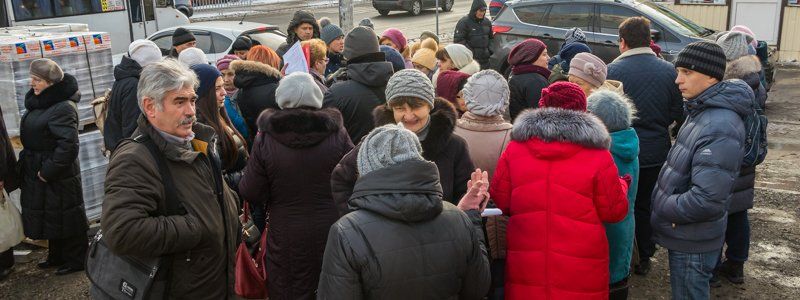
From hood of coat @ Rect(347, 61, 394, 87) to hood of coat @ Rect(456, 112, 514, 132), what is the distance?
106cm

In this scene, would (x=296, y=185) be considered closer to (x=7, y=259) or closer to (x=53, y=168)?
(x=53, y=168)

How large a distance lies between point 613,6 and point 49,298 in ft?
29.0

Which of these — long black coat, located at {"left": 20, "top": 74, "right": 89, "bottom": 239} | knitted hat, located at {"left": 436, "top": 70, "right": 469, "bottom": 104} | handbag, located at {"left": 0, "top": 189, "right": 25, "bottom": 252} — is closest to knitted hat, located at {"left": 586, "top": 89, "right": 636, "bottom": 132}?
knitted hat, located at {"left": 436, "top": 70, "right": 469, "bottom": 104}

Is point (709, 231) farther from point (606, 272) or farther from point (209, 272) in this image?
point (209, 272)

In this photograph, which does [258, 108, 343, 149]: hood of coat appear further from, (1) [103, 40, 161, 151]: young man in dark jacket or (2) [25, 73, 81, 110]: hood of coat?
(2) [25, 73, 81, 110]: hood of coat

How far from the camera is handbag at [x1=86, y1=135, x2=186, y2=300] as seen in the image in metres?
3.00

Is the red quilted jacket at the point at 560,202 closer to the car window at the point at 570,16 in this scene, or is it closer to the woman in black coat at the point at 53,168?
the woman in black coat at the point at 53,168

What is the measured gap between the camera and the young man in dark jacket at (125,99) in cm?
516

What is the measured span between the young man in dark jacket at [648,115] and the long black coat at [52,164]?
4.14m

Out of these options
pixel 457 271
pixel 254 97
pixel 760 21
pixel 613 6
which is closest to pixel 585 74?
pixel 254 97

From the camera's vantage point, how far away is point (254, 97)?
17.8 ft

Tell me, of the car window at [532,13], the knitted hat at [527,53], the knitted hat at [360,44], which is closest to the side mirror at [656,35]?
the car window at [532,13]

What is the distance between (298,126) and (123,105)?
199 cm

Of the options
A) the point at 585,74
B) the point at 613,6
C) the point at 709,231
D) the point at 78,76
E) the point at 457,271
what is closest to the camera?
the point at 457,271
